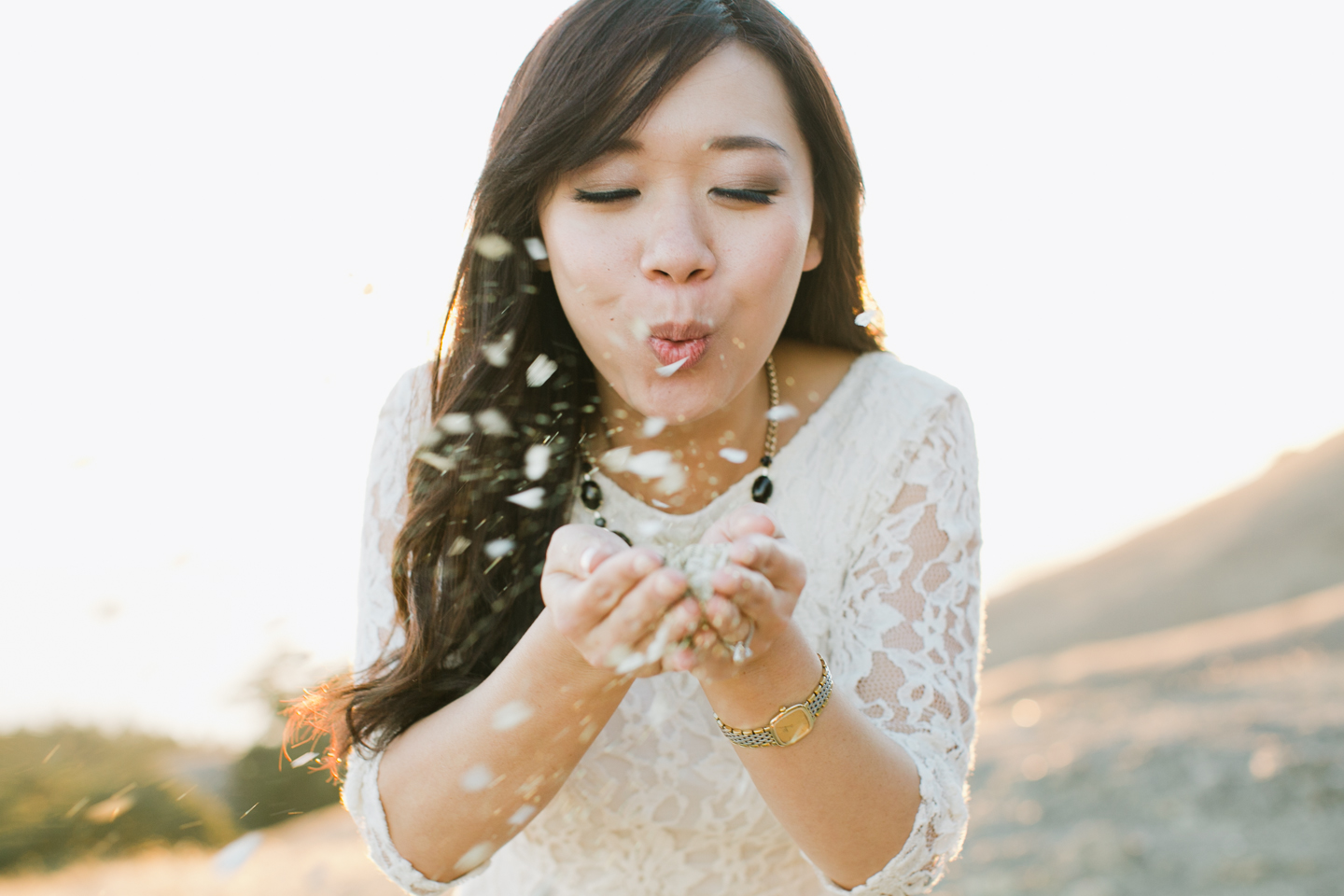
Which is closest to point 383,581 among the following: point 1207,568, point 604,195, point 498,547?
point 498,547

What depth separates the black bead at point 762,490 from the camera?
2.43 m

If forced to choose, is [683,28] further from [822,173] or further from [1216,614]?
[1216,614]

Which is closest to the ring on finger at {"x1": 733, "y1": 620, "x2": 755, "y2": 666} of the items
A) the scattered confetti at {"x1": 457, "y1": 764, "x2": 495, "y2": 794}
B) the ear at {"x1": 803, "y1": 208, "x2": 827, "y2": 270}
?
the scattered confetti at {"x1": 457, "y1": 764, "x2": 495, "y2": 794}

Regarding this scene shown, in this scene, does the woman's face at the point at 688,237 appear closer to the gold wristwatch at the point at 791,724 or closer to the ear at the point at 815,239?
the ear at the point at 815,239

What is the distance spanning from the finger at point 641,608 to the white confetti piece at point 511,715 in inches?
14.9

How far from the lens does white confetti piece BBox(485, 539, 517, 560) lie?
2195mm

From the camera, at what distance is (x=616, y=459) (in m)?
2.45

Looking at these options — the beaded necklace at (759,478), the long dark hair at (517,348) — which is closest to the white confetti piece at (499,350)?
the long dark hair at (517,348)

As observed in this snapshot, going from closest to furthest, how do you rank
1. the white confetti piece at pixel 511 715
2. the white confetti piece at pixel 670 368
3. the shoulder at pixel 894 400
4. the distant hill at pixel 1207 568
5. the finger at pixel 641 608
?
the finger at pixel 641 608, the white confetti piece at pixel 511 715, the white confetti piece at pixel 670 368, the shoulder at pixel 894 400, the distant hill at pixel 1207 568

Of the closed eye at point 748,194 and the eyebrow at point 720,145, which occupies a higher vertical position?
the eyebrow at point 720,145

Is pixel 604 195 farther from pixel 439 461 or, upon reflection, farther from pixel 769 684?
pixel 769 684

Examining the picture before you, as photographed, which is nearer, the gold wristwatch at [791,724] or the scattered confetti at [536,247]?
the gold wristwatch at [791,724]

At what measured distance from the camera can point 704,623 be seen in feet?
4.66

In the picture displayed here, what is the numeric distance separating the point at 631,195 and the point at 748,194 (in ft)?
0.74
